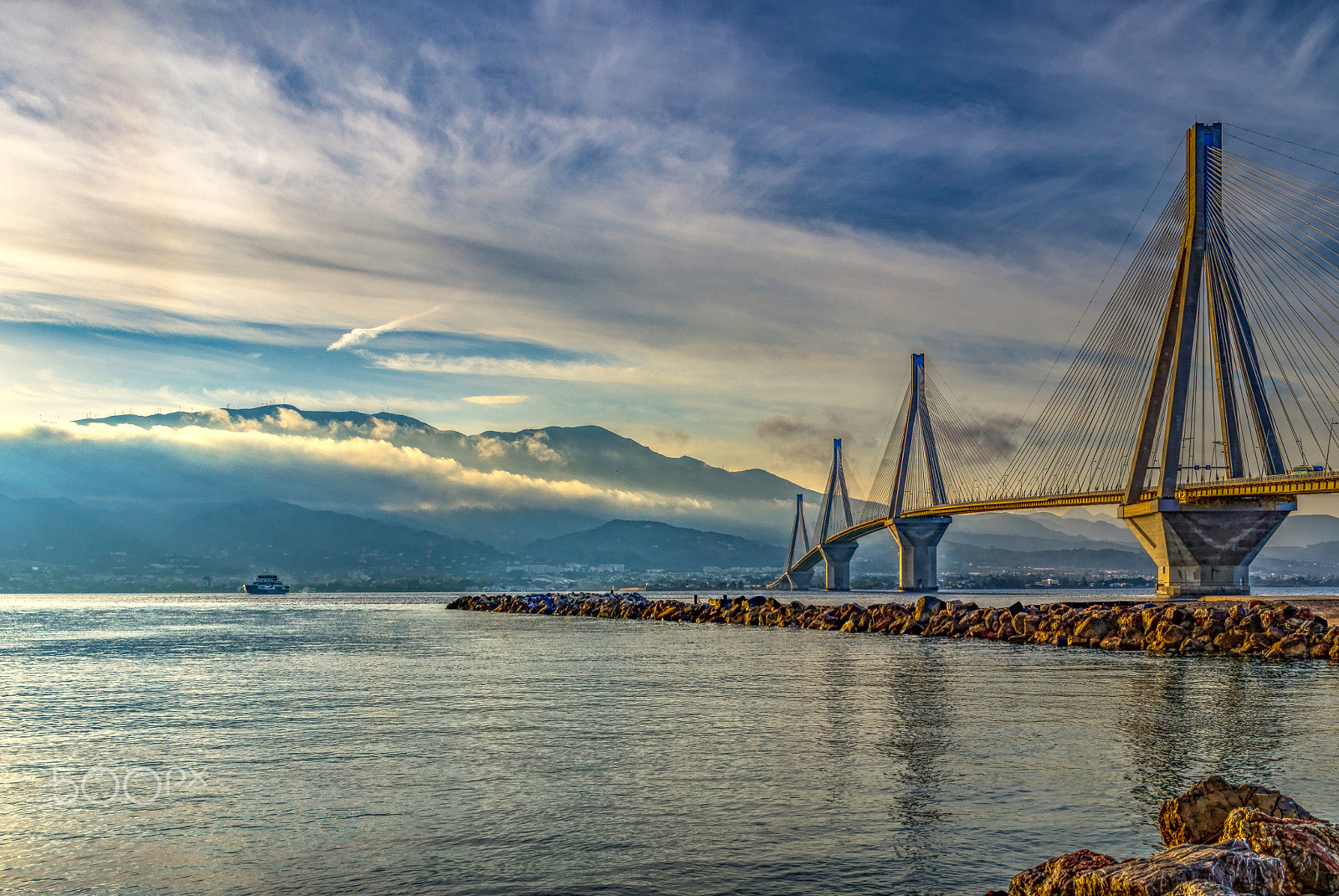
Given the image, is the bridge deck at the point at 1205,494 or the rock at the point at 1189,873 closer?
the rock at the point at 1189,873

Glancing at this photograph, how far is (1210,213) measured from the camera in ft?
167

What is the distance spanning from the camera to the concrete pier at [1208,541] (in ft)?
168

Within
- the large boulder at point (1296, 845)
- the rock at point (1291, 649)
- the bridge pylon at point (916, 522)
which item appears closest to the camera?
the large boulder at point (1296, 845)

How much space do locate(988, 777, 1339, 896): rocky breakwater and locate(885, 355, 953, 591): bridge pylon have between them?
290 ft

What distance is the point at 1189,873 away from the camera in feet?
23.6

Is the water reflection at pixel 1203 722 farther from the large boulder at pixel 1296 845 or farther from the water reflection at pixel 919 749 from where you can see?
the large boulder at pixel 1296 845

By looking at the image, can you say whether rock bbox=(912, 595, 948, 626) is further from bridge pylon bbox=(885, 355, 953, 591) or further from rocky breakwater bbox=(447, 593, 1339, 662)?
bridge pylon bbox=(885, 355, 953, 591)

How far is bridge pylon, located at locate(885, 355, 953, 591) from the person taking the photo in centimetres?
9806

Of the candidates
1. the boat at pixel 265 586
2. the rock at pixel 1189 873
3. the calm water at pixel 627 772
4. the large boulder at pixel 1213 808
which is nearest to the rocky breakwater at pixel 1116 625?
the calm water at pixel 627 772

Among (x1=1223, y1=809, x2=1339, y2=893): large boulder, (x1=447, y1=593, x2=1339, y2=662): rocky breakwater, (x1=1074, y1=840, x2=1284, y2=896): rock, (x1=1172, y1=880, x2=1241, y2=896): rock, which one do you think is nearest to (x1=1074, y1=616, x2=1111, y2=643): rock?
(x1=447, y1=593, x2=1339, y2=662): rocky breakwater

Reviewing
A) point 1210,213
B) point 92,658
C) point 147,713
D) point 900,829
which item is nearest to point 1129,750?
point 900,829

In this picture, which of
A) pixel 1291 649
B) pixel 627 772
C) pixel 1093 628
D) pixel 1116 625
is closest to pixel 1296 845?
pixel 627 772

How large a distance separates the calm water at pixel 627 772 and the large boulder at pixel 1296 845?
1.96m

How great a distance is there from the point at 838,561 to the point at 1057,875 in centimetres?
12572
